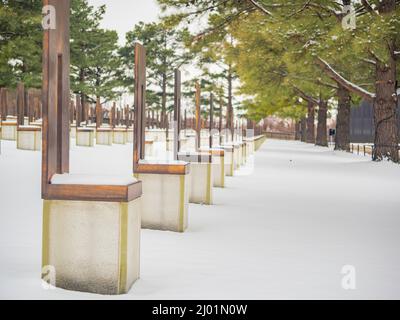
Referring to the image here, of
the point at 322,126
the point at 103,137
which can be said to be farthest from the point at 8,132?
the point at 322,126

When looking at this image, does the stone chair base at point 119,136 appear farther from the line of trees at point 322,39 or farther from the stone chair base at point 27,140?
the stone chair base at point 27,140

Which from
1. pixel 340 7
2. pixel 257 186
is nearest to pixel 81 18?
pixel 340 7

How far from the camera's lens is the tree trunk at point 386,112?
23094mm

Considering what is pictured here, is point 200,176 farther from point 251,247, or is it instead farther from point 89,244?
point 89,244

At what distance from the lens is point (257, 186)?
13242 mm

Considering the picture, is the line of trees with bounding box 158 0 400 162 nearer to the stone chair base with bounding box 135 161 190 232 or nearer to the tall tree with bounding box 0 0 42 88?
the tall tree with bounding box 0 0 42 88

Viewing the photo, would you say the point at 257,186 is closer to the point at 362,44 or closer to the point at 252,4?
the point at 362,44

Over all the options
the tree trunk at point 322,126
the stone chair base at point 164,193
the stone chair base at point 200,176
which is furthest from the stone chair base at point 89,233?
the tree trunk at point 322,126

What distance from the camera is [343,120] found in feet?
112

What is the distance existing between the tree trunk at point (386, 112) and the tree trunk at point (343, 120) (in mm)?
10279

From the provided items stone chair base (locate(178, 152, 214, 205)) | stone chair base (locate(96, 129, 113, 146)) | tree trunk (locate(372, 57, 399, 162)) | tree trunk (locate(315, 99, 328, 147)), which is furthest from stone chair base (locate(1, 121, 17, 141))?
tree trunk (locate(315, 99, 328, 147))

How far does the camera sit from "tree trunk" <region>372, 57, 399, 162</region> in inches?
909

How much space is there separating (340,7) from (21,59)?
731 inches

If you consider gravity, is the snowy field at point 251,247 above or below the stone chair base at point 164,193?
below
